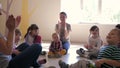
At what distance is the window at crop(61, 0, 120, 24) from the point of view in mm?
5645

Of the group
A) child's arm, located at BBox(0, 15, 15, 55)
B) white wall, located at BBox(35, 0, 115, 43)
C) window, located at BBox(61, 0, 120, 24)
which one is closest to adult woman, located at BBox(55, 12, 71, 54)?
white wall, located at BBox(35, 0, 115, 43)

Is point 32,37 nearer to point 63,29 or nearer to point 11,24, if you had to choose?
point 63,29

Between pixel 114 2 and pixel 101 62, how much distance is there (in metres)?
3.67

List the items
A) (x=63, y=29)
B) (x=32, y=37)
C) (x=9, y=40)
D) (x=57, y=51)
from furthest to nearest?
(x=63, y=29) → (x=57, y=51) → (x=32, y=37) → (x=9, y=40)

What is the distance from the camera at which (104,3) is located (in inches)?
223

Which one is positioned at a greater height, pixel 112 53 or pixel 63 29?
pixel 63 29

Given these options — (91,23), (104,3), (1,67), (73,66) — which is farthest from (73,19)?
(1,67)

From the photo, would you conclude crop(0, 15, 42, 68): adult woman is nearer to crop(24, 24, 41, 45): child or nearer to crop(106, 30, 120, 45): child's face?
crop(106, 30, 120, 45): child's face

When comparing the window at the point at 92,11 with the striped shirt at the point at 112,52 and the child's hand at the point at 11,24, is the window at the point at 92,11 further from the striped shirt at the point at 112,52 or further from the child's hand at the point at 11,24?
the child's hand at the point at 11,24

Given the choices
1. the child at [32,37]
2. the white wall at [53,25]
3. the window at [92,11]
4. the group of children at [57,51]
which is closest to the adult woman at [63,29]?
the group of children at [57,51]

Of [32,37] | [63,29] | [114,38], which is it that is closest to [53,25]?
[63,29]

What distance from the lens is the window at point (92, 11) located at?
5.64m

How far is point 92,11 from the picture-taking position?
573 cm

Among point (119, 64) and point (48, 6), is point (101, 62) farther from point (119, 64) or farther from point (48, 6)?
point (48, 6)
